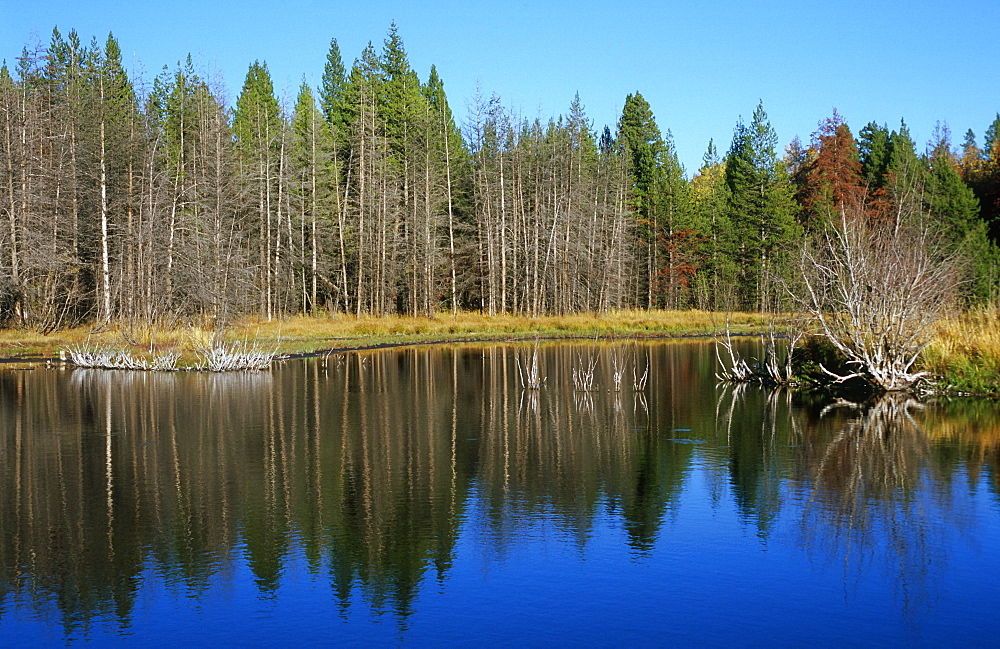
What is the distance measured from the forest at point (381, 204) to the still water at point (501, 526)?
69.9 ft

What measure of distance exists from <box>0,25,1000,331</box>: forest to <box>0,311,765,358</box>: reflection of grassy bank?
79.5 inches

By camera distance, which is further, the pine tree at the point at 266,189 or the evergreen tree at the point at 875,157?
the evergreen tree at the point at 875,157

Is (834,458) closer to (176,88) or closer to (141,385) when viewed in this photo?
(141,385)

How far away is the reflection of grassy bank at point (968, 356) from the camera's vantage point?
2314 cm

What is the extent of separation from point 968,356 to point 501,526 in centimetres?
1712

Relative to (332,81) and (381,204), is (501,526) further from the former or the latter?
(332,81)

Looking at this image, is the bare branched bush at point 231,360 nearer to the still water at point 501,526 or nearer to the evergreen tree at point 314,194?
the still water at point 501,526

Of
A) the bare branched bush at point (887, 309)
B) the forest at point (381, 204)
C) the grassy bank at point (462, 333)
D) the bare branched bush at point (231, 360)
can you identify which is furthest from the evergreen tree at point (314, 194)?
the bare branched bush at point (887, 309)

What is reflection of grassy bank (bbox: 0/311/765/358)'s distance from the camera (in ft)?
120

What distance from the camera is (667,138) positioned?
276 feet

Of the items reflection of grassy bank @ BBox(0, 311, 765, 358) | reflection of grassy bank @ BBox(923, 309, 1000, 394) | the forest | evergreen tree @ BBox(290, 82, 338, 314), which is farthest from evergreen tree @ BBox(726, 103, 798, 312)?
reflection of grassy bank @ BBox(923, 309, 1000, 394)

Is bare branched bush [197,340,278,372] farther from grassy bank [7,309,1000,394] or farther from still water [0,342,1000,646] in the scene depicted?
still water [0,342,1000,646]

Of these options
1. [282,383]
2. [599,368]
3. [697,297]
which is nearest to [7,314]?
[282,383]

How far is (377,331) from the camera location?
47625mm
